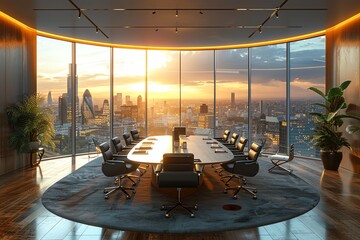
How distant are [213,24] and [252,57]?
383 cm

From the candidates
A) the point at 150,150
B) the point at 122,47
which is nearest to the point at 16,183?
the point at 150,150

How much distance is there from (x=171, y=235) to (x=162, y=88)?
7964 mm

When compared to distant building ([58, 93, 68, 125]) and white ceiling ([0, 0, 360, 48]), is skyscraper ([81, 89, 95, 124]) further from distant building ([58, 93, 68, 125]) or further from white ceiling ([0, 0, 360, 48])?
white ceiling ([0, 0, 360, 48])

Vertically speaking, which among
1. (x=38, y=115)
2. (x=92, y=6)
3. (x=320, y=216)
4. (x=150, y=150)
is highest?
(x=92, y=6)

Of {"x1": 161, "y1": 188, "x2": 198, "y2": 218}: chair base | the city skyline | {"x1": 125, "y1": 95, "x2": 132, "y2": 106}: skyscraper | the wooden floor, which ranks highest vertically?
the city skyline

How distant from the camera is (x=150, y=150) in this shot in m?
5.88

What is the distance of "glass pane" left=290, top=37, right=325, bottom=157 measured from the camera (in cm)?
957

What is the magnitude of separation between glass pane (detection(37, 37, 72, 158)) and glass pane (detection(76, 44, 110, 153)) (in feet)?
1.18

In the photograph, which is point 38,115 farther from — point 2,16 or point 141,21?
point 141,21

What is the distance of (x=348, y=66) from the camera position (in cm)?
796

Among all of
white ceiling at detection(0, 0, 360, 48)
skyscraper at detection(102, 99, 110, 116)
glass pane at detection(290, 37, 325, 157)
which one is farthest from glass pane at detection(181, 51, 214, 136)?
glass pane at detection(290, 37, 325, 157)

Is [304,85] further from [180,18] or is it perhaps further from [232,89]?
[180,18]

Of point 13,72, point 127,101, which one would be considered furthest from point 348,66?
point 13,72

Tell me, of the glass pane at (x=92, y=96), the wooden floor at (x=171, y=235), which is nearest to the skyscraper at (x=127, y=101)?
the glass pane at (x=92, y=96)
